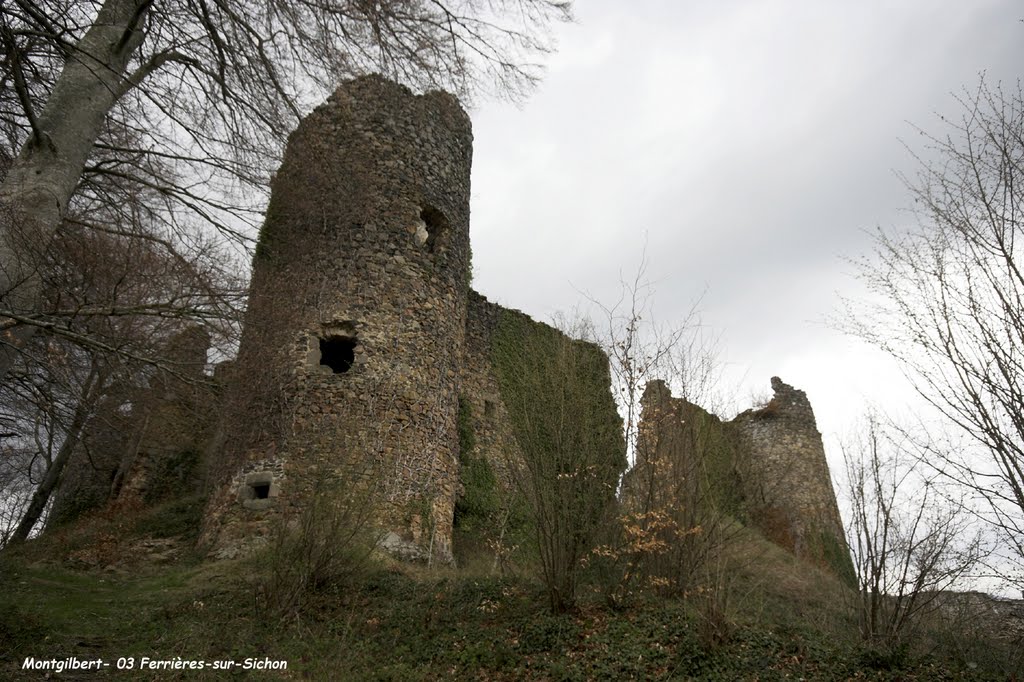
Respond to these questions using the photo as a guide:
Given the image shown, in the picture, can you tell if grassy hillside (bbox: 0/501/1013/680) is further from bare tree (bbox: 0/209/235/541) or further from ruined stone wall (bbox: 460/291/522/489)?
ruined stone wall (bbox: 460/291/522/489)

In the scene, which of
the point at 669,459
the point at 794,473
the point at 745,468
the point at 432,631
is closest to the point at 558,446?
the point at 669,459

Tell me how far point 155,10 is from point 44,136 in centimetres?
120

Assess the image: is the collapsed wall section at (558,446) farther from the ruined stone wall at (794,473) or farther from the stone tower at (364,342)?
the ruined stone wall at (794,473)

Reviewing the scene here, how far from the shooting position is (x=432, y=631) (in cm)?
645

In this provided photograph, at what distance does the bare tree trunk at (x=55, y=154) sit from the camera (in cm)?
464

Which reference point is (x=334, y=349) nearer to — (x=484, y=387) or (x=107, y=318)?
(x=484, y=387)

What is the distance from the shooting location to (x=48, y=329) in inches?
171

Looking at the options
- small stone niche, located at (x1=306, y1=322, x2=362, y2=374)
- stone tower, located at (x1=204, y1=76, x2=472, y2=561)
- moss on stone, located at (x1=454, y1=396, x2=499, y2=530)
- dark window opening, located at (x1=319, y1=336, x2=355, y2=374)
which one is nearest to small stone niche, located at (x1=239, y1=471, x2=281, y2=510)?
stone tower, located at (x1=204, y1=76, x2=472, y2=561)

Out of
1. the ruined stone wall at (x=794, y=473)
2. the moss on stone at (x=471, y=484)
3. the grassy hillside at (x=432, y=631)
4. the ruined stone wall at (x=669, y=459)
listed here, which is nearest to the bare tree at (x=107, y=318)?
the grassy hillside at (x=432, y=631)

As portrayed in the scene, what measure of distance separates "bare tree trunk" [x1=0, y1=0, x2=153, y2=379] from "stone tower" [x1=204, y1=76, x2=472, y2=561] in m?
1.98

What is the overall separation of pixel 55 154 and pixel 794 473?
20.4 m

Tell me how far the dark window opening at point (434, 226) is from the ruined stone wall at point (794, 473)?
34.3 ft

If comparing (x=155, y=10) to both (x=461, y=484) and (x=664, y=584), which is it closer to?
(x=664, y=584)

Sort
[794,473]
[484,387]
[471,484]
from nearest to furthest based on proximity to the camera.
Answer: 1. [471,484]
2. [484,387]
3. [794,473]
